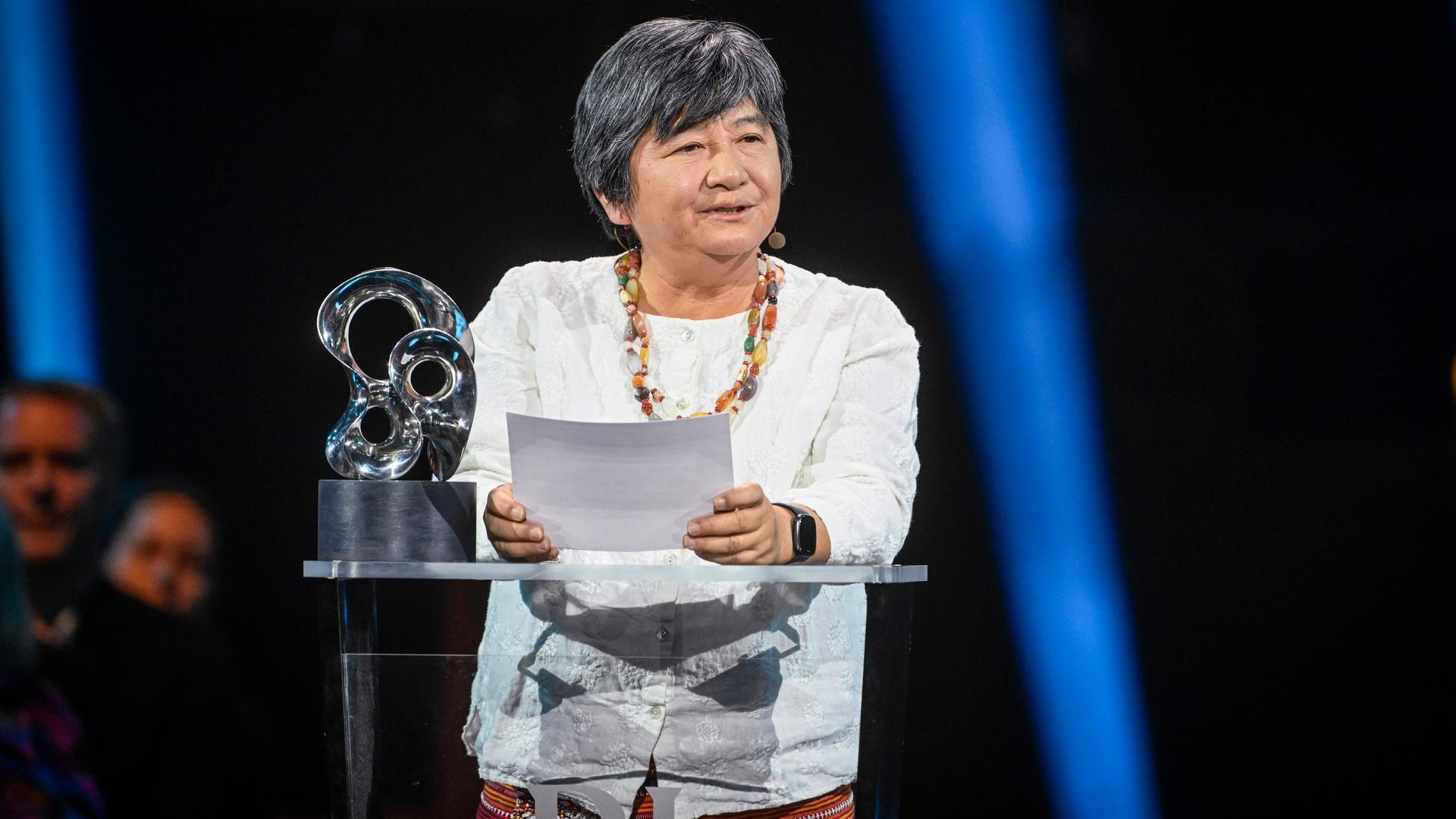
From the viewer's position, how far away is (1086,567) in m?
3.23

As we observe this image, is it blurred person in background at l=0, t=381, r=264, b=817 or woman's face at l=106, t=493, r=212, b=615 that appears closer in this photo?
blurred person in background at l=0, t=381, r=264, b=817

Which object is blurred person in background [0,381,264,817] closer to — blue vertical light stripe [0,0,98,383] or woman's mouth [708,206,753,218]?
blue vertical light stripe [0,0,98,383]

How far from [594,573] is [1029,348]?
2.13 meters

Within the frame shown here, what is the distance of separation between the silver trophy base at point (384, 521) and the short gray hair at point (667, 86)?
61 centimetres

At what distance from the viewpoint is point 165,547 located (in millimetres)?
2871

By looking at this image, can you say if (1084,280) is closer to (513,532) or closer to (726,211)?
(726,211)

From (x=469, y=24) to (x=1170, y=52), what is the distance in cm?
166

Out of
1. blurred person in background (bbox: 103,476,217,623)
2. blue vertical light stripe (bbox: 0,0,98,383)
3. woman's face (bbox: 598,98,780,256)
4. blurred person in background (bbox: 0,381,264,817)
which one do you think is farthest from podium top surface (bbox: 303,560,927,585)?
blue vertical light stripe (bbox: 0,0,98,383)

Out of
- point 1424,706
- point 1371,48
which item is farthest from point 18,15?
point 1424,706

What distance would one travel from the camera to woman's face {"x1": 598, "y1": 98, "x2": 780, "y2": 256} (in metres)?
1.73

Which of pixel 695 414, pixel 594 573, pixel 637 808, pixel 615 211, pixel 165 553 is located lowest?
pixel 637 808

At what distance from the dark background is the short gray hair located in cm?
134

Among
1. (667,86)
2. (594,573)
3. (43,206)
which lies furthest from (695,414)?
(43,206)

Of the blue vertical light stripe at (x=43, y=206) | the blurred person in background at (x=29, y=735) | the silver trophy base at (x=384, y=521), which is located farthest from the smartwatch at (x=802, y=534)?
the blue vertical light stripe at (x=43, y=206)
